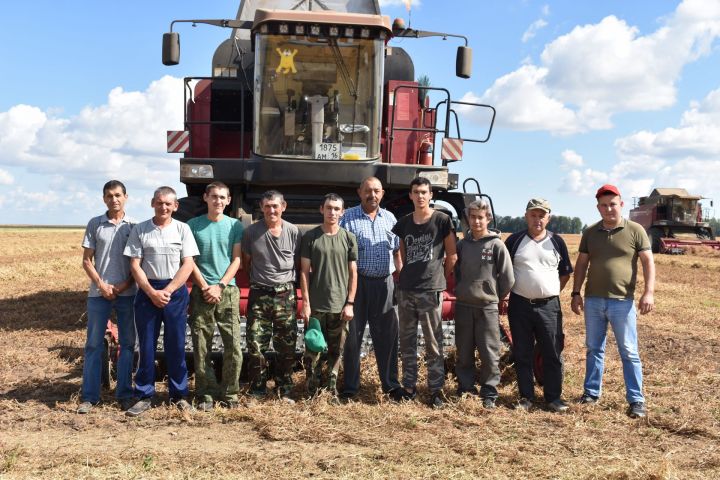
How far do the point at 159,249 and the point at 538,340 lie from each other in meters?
3.08

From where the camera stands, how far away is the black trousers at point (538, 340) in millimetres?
5789

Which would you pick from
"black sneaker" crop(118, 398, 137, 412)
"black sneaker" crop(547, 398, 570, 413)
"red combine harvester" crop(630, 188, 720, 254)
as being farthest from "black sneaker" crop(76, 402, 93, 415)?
"red combine harvester" crop(630, 188, 720, 254)

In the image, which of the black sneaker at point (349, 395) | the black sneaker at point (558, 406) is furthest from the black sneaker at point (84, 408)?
the black sneaker at point (558, 406)

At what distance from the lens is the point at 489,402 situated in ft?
18.7

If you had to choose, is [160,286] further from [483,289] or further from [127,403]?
[483,289]

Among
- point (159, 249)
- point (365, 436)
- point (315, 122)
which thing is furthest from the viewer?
point (315, 122)

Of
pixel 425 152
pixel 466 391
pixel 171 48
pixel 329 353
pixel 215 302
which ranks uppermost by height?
pixel 171 48

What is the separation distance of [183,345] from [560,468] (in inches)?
115

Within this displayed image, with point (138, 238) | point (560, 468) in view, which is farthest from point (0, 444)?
point (560, 468)

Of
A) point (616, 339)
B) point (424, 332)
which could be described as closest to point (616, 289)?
point (616, 339)

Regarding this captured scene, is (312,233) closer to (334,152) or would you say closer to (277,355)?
(277,355)

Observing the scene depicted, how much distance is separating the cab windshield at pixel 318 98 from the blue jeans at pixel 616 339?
129 inches

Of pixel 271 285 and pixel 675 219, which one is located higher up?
pixel 675 219

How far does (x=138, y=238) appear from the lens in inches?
215
